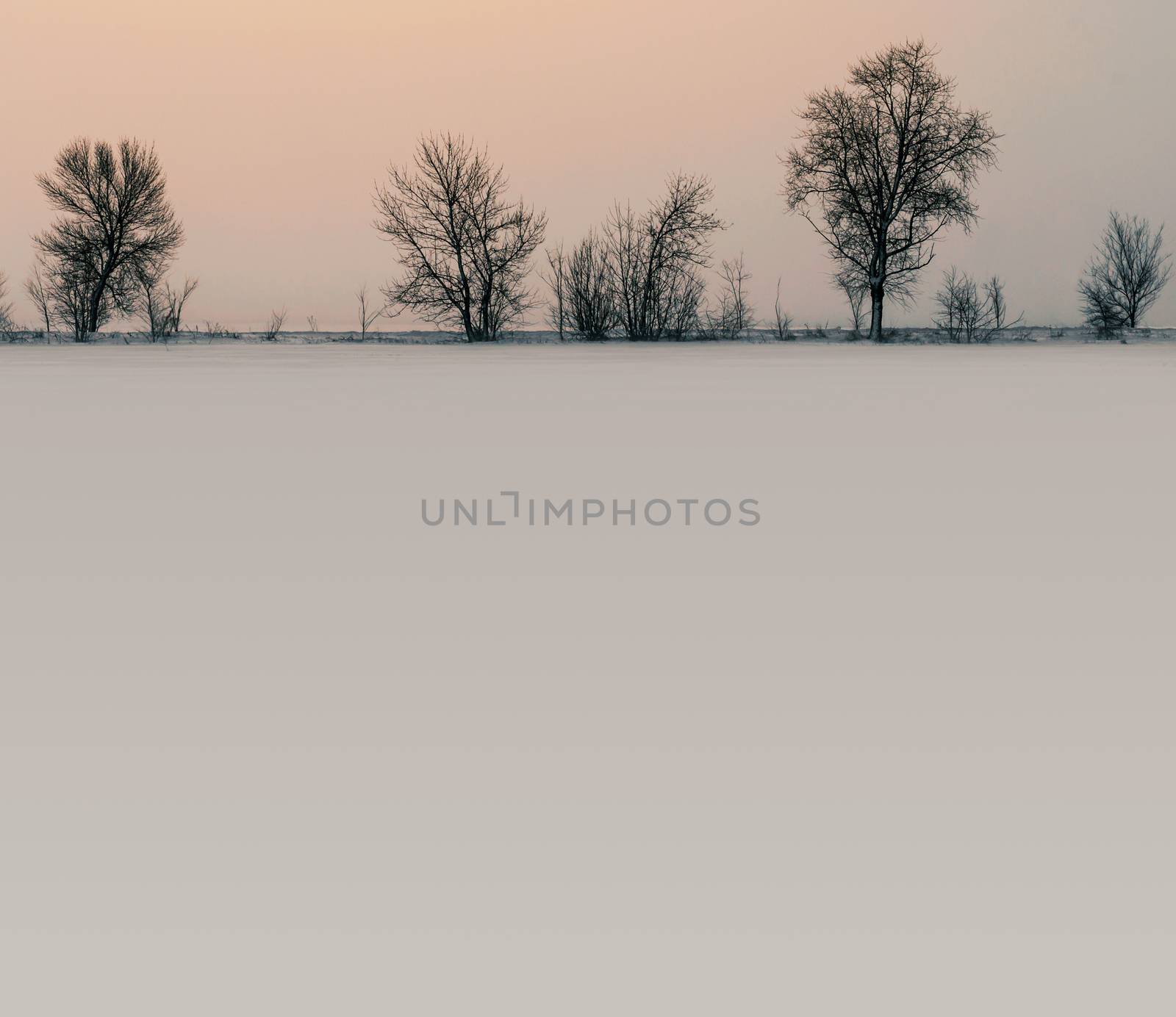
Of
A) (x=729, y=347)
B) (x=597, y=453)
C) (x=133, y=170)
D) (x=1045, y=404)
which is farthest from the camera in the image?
→ (x=133, y=170)

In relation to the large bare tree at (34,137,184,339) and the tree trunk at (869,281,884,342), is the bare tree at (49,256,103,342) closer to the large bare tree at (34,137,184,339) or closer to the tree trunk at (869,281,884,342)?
the large bare tree at (34,137,184,339)

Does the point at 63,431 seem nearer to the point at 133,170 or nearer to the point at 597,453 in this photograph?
the point at 597,453

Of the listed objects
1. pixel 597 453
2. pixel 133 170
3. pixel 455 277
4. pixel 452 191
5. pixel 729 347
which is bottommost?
pixel 597 453

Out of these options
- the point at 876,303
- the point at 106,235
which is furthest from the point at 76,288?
the point at 876,303

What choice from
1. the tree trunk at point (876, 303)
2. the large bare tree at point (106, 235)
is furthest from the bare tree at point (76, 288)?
the tree trunk at point (876, 303)

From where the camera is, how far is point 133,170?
107 feet

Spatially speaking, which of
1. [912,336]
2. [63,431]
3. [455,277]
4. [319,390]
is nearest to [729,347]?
[319,390]

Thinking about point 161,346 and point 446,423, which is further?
point 161,346

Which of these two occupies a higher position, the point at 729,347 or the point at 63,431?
the point at 729,347

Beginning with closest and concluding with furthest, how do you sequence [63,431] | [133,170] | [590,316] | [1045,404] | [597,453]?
[597,453] < [63,431] < [1045,404] < [590,316] < [133,170]

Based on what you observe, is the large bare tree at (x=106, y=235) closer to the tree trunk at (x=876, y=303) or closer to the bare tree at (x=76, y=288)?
the bare tree at (x=76, y=288)

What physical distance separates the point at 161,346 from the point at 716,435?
8.62 m

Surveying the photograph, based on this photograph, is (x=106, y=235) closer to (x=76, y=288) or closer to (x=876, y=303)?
(x=76, y=288)

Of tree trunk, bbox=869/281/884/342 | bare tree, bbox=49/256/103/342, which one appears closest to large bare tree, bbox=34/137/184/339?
bare tree, bbox=49/256/103/342
